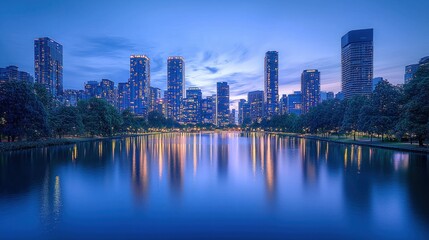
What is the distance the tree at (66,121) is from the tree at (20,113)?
43.1 ft

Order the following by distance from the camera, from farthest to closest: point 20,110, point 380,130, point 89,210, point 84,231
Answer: point 380,130 → point 20,110 → point 89,210 → point 84,231

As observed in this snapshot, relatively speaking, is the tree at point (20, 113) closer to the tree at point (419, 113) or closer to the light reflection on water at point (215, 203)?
the light reflection on water at point (215, 203)

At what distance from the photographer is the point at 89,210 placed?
12.2 meters

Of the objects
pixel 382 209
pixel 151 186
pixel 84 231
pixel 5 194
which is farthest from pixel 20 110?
pixel 382 209

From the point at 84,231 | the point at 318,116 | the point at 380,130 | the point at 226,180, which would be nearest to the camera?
the point at 84,231

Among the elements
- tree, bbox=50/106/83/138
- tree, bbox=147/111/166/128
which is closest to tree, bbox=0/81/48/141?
tree, bbox=50/106/83/138

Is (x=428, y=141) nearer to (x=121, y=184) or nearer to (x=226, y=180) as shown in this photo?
(x=226, y=180)

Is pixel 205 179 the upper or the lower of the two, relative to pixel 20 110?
lower

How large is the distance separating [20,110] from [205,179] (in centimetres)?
3825

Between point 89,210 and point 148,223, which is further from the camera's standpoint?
point 89,210

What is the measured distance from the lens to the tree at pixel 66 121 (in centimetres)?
5938

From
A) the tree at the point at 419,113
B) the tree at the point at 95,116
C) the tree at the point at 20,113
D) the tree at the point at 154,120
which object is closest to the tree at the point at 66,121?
the tree at the point at 95,116

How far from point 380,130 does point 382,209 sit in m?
42.8

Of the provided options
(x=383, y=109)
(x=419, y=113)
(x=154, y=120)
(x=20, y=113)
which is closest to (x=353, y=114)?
(x=383, y=109)
